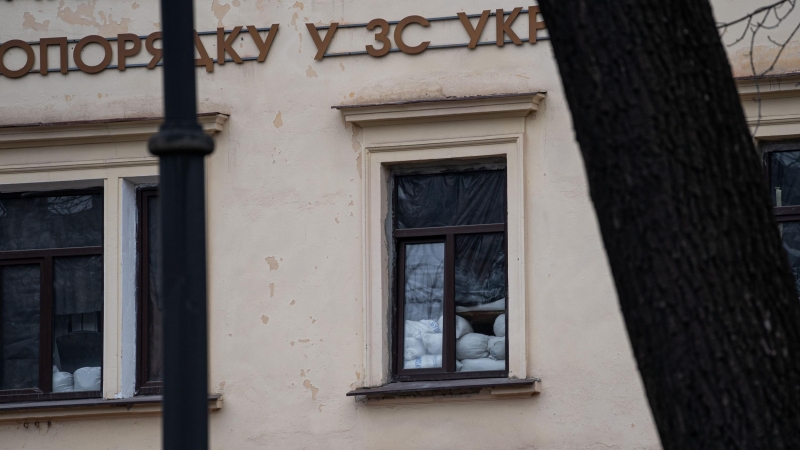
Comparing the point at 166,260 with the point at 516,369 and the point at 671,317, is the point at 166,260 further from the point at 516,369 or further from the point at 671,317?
the point at 516,369

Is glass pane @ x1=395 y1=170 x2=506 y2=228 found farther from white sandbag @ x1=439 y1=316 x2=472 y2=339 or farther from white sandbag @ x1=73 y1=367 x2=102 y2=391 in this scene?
white sandbag @ x1=73 y1=367 x2=102 y2=391

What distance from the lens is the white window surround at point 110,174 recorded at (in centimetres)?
1138

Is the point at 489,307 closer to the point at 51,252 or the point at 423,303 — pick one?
the point at 423,303

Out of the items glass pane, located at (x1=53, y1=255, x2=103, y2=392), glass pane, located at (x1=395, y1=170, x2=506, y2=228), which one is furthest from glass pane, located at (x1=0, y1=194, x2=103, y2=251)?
glass pane, located at (x1=395, y1=170, x2=506, y2=228)

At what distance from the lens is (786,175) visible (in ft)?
35.1

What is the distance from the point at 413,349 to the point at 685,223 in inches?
288

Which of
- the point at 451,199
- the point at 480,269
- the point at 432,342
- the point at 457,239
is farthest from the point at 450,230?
the point at 432,342

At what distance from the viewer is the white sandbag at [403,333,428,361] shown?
440 inches

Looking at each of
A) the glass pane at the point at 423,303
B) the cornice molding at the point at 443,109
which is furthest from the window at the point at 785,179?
the glass pane at the point at 423,303


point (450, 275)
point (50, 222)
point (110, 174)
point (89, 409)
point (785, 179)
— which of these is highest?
point (110, 174)

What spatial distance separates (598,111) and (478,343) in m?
7.09

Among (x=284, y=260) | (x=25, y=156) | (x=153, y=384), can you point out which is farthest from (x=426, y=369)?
(x=25, y=156)

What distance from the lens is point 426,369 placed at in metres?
11.1

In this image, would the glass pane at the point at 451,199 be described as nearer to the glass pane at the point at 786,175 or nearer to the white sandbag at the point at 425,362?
the white sandbag at the point at 425,362
